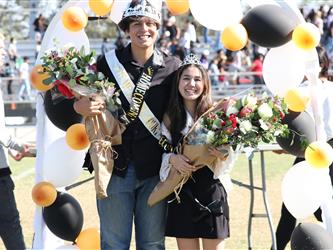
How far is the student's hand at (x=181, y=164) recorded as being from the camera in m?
4.93

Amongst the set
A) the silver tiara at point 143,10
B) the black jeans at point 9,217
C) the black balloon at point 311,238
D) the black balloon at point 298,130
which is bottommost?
the black jeans at point 9,217

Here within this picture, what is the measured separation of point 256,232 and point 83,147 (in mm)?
3326

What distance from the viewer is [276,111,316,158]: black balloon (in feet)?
16.7

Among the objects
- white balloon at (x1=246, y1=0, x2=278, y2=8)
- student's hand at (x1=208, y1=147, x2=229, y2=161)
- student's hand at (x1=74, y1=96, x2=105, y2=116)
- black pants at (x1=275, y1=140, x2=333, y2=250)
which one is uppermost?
white balloon at (x1=246, y1=0, x2=278, y2=8)

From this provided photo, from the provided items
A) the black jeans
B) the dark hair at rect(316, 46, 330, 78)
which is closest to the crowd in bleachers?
the dark hair at rect(316, 46, 330, 78)

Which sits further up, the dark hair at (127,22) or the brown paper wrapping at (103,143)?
the dark hair at (127,22)

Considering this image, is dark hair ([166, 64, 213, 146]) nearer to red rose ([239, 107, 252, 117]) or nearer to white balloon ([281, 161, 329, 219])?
red rose ([239, 107, 252, 117])

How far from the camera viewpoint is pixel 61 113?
→ 18.0ft

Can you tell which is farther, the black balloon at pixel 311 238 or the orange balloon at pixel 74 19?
the orange balloon at pixel 74 19

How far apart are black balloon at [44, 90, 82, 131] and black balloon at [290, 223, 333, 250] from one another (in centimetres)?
163

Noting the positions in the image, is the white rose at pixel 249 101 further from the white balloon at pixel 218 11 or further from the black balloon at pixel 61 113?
the black balloon at pixel 61 113

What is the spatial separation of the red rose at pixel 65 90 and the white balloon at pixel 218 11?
0.95 m

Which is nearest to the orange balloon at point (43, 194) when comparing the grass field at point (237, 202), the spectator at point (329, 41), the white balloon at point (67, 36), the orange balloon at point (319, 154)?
the white balloon at point (67, 36)

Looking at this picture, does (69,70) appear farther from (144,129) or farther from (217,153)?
(217,153)
